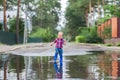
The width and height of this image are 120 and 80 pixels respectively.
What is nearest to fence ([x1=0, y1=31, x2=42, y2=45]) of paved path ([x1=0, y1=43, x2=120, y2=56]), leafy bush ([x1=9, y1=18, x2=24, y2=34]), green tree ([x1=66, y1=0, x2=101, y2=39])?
leafy bush ([x1=9, y1=18, x2=24, y2=34])

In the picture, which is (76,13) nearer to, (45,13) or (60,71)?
(45,13)

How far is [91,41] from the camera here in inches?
2330

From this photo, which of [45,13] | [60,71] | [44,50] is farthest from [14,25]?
[60,71]

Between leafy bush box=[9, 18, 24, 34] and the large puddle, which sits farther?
leafy bush box=[9, 18, 24, 34]

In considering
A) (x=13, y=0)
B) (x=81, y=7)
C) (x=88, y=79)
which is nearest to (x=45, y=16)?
(x=81, y=7)

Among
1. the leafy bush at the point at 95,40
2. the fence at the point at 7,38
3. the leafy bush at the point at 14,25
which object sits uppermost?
the leafy bush at the point at 14,25

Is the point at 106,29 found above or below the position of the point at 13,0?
below

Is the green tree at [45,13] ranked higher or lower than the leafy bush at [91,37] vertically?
higher

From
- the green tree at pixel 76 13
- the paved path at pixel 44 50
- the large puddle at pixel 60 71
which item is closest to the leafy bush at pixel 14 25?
the green tree at pixel 76 13

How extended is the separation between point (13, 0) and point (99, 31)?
2132cm

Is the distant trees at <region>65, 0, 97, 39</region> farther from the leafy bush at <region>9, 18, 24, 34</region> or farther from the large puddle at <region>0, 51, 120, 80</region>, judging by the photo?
the large puddle at <region>0, 51, 120, 80</region>

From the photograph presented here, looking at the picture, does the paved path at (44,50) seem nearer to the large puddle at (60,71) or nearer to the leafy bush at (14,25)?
the large puddle at (60,71)

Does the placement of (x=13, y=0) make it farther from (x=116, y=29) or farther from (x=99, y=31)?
(x=116, y=29)

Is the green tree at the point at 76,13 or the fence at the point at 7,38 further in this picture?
the green tree at the point at 76,13
